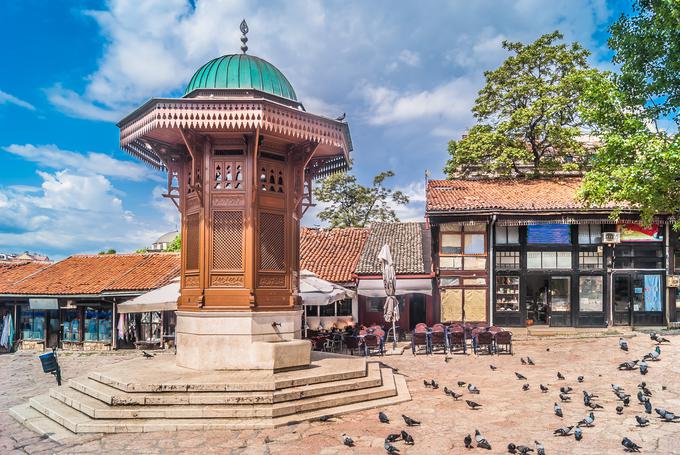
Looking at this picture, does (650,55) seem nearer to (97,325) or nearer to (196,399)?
(196,399)

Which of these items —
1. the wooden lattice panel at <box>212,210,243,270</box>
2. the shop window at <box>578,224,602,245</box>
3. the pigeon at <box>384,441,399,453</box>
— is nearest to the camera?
the pigeon at <box>384,441,399,453</box>

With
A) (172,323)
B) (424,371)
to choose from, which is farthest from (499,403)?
(172,323)

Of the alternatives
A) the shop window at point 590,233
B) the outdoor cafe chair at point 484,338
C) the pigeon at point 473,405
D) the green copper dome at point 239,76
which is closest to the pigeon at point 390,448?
the pigeon at point 473,405

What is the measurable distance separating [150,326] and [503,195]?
15.1 metres

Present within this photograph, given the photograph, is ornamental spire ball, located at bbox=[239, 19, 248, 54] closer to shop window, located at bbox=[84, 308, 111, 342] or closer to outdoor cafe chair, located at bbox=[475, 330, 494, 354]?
outdoor cafe chair, located at bbox=[475, 330, 494, 354]

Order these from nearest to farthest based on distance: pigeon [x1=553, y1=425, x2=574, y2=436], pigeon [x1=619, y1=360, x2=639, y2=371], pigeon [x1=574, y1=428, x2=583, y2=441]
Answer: pigeon [x1=574, y1=428, x2=583, y2=441] < pigeon [x1=553, y1=425, x2=574, y2=436] < pigeon [x1=619, y1=360, x2=639, y2=371]

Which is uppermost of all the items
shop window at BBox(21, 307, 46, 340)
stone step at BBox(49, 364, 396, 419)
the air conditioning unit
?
the air conditioning unit

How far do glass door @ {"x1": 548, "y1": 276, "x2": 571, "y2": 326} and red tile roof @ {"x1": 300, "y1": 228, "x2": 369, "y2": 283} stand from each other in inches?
311

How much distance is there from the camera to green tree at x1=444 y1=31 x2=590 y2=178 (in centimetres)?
2328

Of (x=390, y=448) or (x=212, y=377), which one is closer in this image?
(x=390, y=448)

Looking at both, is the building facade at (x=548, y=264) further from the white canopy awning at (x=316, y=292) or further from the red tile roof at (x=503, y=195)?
the white canopy awning at (x=316, y=292)

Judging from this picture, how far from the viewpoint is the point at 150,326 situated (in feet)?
67.6

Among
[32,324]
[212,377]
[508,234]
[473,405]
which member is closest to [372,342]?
[473,405]

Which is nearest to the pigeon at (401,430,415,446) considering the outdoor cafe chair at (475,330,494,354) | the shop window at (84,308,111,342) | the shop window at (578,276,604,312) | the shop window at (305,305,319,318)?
the outdoor cafe chair at (475,330,494,354)
